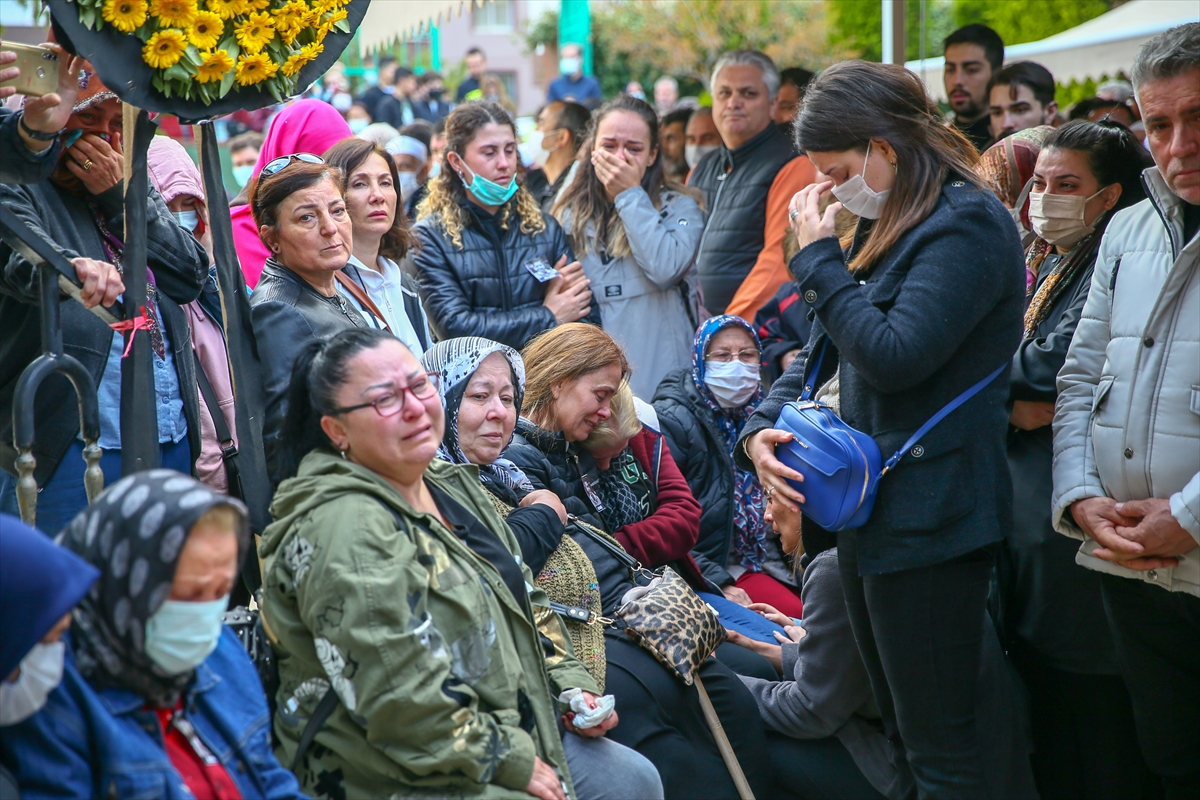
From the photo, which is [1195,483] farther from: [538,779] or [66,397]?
[66,397]

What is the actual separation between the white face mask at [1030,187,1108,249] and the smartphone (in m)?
2.76

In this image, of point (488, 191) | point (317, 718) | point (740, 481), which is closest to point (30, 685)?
point (317, 718)


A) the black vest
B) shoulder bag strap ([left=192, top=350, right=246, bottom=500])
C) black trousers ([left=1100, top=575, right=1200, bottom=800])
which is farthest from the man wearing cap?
the black vest

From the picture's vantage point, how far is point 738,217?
17.6 ft

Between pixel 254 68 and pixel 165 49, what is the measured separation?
0.65ft

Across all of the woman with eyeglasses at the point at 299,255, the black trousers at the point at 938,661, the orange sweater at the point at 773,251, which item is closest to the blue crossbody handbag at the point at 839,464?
the black trousers at the point at 938,661

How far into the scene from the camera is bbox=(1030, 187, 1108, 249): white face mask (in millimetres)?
3398

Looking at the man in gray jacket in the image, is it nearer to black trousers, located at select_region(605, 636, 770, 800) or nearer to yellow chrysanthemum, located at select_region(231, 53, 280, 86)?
black trousers, located at select_region(605, 636, 770, 800)

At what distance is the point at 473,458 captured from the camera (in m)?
3.23

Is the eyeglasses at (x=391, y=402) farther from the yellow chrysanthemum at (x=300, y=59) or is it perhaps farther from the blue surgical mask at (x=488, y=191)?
the blue surgical mask at (x=488, y=191)

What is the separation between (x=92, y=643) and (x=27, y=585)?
19cm

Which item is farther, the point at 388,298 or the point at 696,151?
the point at 696,151

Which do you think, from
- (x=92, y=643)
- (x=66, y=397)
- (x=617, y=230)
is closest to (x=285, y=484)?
(x=92, y=643)

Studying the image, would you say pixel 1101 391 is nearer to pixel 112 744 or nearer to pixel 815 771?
pixel 815 771
